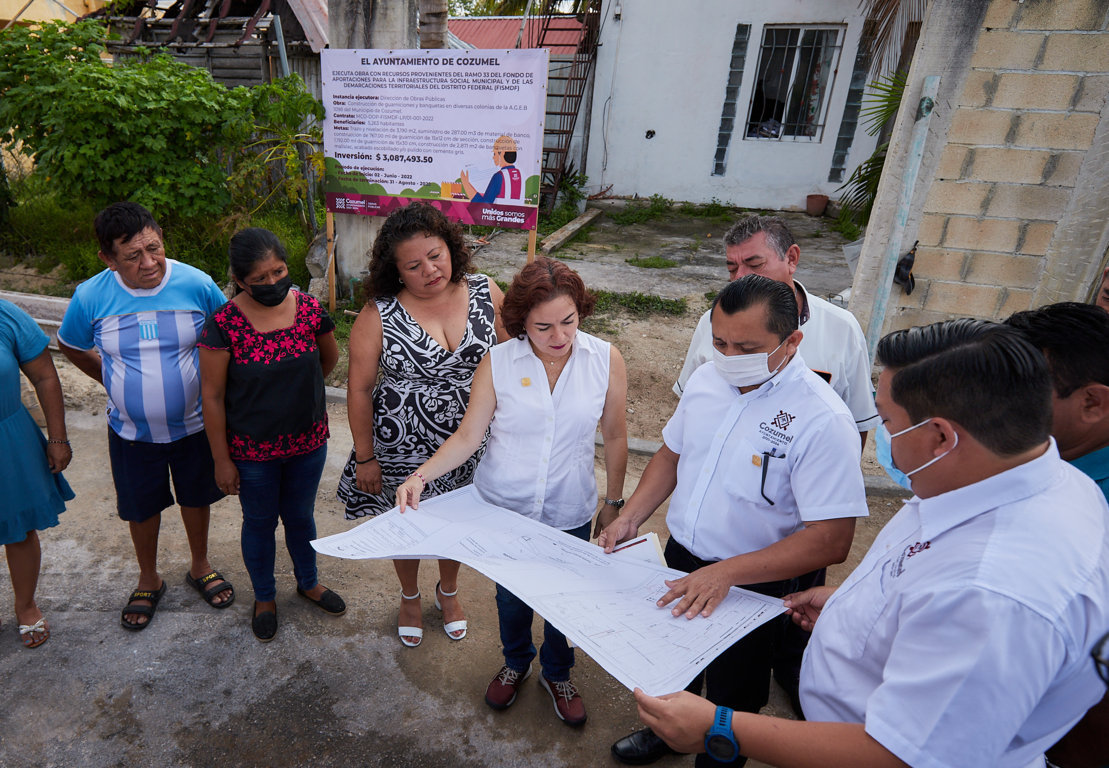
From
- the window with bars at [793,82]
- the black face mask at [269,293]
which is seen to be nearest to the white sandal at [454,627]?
the black face mask at [269,293]

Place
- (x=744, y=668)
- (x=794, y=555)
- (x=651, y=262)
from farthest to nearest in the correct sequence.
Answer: (x=651, y=262)
(x=744, y=668)
(x=794, y=555)

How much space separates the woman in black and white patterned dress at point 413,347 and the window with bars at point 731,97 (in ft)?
33.6

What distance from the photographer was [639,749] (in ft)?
7.47

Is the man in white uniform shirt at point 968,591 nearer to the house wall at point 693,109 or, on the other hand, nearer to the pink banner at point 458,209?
the pink banner at point 458,209

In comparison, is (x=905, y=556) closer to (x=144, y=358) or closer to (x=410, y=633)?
(x=410, y=633)

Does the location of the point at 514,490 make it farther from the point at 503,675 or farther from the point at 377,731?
the point at 377,731

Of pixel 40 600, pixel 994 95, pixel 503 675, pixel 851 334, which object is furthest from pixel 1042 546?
pixel 994 95

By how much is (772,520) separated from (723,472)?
19 cm

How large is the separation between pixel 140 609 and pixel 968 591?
3.15m

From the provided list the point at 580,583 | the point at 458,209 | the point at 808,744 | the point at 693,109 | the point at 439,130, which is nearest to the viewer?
the point at 808,744

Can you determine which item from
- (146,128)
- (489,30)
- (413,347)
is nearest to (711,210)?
(489,30)

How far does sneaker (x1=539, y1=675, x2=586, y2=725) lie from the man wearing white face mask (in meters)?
0.61

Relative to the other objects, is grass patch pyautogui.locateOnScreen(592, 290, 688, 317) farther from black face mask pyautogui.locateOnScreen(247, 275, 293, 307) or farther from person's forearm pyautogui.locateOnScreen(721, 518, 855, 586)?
person's forearm pyautogui.locateOnScreen(721, 518, 855, 586)

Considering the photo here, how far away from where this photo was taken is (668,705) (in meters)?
1.30
